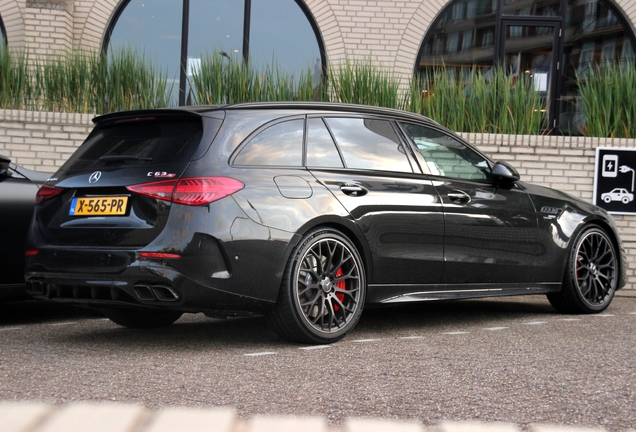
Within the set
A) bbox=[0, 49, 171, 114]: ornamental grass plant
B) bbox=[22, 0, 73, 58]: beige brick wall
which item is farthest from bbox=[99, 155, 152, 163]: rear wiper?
bbox=[22, 0, 73, 58]: beige brick wall

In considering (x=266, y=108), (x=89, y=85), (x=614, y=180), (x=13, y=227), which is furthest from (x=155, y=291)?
(x=614, y=180)

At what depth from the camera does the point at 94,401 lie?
3.90 metres

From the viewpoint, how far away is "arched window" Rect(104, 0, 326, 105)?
48.3ft

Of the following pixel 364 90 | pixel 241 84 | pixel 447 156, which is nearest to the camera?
pixel 447 156

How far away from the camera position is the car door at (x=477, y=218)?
6461mm

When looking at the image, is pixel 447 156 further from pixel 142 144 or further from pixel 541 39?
pixel 541 39

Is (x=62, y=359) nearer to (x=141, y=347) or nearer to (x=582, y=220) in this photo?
(x=141, y=347)

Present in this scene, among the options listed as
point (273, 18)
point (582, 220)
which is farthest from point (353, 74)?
point (273, 18)

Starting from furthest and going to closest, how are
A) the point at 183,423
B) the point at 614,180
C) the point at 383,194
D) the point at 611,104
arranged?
the point at 611,104 < the point at 614,180 < the point at 383,194 < the point at 183,423

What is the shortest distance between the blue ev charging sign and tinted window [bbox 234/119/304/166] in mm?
5037

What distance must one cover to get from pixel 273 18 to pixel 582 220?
8.67 meters

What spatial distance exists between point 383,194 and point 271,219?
39.8 inches

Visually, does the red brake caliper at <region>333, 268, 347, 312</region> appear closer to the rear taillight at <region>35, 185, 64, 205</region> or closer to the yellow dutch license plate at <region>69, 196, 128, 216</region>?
the yellow dutch license plate at <region>69, 196, 128, 216</region>

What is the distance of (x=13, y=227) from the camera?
20.9 feet
